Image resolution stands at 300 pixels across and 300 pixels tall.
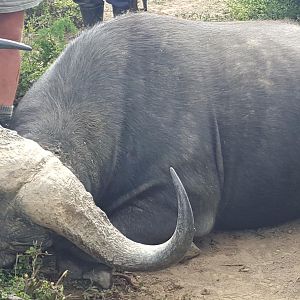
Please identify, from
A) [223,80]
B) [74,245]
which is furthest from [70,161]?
[223,80]

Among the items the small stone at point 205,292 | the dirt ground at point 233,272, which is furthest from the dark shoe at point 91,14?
the small stone at point 205,292

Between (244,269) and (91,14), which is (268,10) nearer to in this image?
(91,14)

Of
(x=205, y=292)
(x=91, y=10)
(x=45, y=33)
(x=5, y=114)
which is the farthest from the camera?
(x=91, y=10)

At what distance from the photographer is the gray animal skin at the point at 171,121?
17.6 feet

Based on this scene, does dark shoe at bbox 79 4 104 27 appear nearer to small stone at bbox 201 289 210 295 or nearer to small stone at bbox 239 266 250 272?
small stone at bbox 239 266 250 272

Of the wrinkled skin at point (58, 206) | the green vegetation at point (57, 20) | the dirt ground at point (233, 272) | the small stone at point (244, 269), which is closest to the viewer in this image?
the wrinkled skin at point (58, 206)

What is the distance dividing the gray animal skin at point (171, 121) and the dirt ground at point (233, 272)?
0.13m

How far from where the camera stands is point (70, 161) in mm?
5102

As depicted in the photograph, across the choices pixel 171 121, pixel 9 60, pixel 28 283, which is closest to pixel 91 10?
pixel 9 60

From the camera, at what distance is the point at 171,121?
553cm

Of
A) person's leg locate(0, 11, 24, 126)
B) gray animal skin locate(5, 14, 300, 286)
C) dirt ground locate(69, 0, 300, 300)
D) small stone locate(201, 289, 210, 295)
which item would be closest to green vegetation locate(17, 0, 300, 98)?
person's leg locate(0, 11, 24, 126)

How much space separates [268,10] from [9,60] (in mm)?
3495

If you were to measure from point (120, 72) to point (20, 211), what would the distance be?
4.23 feet

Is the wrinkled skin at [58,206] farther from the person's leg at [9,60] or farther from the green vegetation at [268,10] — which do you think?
the green vegetation at [268,10]
